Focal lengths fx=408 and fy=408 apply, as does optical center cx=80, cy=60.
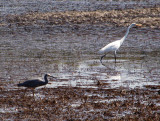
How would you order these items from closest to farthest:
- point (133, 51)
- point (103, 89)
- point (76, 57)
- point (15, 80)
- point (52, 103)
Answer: point (52, 103) → point (103, 89) → point (15, 80) → point (76, 57) → point (133, 51)

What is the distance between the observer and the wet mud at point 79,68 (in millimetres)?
9523

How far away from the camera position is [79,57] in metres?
17.7

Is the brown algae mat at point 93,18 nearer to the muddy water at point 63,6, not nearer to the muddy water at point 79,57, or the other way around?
the muddy water at point 79,57

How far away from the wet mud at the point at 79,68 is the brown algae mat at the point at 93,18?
0.23ft

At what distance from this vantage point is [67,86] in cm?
1186

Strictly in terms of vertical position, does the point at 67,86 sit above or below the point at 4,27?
below

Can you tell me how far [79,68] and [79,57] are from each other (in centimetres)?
267

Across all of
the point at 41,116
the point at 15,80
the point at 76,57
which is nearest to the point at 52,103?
the point at 41,116

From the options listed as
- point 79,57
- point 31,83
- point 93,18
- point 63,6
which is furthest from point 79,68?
point 63,6

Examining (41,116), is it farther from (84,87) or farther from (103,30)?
(103,30)

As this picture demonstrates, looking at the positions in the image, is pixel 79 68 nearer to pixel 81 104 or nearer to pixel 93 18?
pixel 81 104

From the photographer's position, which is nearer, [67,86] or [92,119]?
[92,119]

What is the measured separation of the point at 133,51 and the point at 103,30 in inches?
281

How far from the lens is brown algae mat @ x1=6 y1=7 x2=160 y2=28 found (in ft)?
94.1
